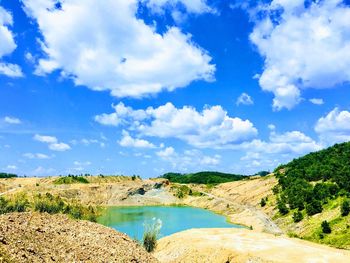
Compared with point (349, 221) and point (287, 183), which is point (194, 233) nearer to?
point (349, 221)

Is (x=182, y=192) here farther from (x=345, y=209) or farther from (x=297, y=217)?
(x=345, y=209)

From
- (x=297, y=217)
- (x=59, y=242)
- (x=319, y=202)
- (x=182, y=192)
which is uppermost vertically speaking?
(x=182, y=192)

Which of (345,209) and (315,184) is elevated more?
(315,184)

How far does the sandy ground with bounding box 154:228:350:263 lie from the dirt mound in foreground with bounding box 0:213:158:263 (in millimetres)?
4732

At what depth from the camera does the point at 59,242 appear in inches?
815

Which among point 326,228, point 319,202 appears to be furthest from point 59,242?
point 319,202

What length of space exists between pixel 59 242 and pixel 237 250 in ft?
42.1

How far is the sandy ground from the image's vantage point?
87.3ft

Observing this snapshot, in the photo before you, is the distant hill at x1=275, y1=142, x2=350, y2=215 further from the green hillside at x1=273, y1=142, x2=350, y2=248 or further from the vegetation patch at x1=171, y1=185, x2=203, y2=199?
the vegetation patch at x1=171, y1=185, x2=203, y2=199

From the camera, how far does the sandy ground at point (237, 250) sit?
26609 millimetres

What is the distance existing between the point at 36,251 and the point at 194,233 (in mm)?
18500

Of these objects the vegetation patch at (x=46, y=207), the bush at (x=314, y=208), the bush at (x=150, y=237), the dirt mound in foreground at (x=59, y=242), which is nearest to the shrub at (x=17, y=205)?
the vegetation patch at (x=46, y=207)

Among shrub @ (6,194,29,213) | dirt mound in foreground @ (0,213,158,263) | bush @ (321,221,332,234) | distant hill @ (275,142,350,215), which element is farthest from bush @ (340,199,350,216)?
shrub @ (6,194,29,213)

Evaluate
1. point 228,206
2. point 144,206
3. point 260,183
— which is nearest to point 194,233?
point 228,206
